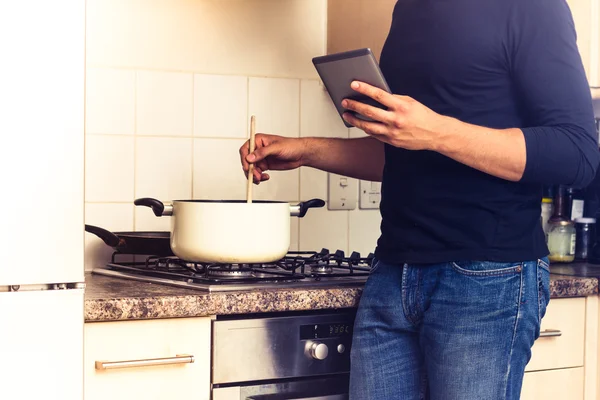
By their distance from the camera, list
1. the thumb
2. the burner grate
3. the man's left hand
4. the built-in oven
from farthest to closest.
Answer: the thumb < the burner grate < the built-in oven < the man's left hand

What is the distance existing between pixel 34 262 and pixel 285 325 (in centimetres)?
53

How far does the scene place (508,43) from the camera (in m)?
1.26

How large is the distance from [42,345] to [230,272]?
0.55 m

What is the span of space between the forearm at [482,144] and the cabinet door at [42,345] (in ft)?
1.82

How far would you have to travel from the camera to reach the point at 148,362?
4.33ft

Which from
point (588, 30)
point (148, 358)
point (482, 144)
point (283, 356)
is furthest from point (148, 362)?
point (588, 30)

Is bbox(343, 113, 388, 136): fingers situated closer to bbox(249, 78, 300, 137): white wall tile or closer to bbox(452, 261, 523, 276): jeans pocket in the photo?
bbox(452, 261, 523, 276): jeans pocket

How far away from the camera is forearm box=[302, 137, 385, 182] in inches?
64.2

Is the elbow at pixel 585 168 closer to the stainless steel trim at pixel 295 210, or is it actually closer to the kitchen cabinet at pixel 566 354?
the kitchen cabinet at pixel 566 354

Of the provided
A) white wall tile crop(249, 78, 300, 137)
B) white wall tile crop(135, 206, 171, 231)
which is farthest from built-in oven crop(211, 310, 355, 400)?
white wall tile crop(249, 78, 300, 137)

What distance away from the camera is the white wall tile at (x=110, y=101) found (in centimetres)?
186

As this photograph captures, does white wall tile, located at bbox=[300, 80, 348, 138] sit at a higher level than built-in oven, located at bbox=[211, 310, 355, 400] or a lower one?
higher

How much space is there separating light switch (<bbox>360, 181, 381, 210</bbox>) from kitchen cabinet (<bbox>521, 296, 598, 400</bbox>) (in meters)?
0.62

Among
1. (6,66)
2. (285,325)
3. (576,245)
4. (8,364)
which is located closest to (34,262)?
(8,364)
